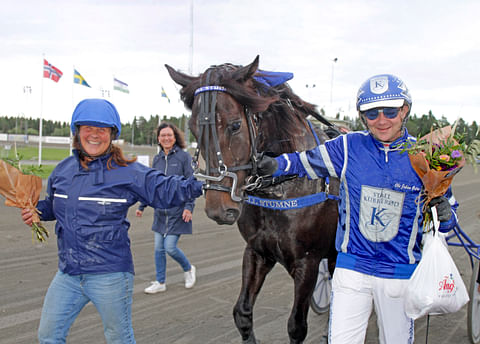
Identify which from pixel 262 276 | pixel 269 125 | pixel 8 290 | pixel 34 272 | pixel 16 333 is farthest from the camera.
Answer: pixel 34 272

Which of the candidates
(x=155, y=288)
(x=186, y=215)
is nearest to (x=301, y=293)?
(x=186, y=215)

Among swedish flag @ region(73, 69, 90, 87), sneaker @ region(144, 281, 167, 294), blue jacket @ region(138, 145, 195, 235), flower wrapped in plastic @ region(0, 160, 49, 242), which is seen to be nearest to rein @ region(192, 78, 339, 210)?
flower wrapped in plastic @ region(0, 160, 49, 242)

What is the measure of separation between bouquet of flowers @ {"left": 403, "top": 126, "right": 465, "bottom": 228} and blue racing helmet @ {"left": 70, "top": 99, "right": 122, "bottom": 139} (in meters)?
1.64

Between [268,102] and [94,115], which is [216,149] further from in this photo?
[94,115]

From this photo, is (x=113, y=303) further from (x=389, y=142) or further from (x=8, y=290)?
(x=8, y=290)

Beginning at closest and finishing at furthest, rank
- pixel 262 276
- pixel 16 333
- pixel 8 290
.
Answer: pixel 262 276
pixel 16 333
pixel 8 290

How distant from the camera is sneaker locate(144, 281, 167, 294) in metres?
4.83

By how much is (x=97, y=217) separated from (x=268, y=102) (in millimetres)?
1191

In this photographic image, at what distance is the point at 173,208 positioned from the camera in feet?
16.7

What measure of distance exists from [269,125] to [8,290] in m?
3.53

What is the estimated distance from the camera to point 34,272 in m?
5.30

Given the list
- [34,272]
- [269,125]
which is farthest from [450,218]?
[34,272]

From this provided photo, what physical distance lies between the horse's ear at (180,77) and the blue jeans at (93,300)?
3.97 ft

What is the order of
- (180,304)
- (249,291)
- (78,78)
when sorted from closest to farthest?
(249,291) < (180,304) < (78,78)
